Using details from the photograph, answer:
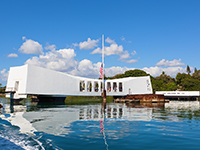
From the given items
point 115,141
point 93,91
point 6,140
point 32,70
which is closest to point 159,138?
point 115,141

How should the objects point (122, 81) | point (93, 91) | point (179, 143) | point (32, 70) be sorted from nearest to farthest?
point (179, 143) → point (32, 70) → point (93, 91) → point (122, 81)

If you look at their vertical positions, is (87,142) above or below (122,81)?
below

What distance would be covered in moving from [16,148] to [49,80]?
28.5 meters

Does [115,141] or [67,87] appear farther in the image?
[67,87]

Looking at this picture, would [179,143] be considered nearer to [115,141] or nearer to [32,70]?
[115,141]

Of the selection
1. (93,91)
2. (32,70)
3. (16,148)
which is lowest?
(16,148)

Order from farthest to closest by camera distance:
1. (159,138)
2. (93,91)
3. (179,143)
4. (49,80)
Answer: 1. (93,91)
2. (49,80)
3. (159,138)
4. (179,143)

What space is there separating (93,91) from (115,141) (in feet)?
111

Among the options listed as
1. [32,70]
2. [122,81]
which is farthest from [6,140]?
[122,81]

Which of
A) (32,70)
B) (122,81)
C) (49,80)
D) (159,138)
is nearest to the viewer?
(159,138)

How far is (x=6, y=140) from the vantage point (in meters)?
5.88

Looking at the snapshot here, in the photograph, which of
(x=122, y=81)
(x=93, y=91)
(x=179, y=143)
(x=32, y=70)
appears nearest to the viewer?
(x=179, y=143)

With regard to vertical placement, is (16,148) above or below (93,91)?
below

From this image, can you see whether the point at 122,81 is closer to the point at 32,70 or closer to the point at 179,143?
the point at 32,70
